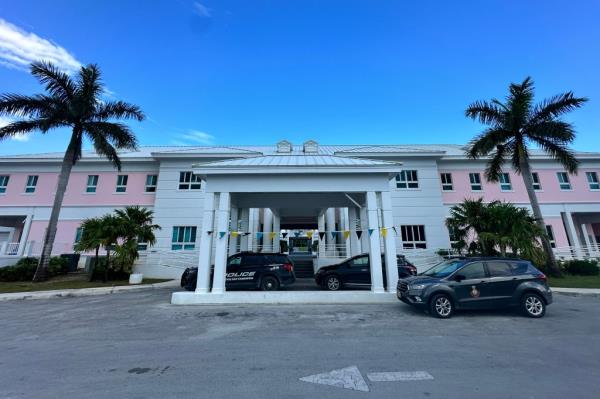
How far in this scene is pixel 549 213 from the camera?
20.8m

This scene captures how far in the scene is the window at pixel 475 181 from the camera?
21.2m

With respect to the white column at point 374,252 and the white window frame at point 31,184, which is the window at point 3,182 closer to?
the white window frame at point 31,184

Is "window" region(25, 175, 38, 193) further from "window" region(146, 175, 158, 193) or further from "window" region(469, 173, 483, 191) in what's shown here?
"window" region(469, 173, 483, 191)

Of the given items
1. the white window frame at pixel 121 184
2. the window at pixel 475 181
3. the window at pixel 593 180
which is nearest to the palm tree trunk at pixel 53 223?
the white window frame at pixel 121 184

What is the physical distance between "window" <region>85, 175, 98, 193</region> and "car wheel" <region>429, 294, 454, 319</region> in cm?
2493

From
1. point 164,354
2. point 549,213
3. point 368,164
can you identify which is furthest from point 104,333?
point 549,213

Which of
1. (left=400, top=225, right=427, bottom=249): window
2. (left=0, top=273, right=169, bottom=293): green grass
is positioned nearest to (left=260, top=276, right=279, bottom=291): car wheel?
(left=0, top=273, right=169, bottom=293): green grass

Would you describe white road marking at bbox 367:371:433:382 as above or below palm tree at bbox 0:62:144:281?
below

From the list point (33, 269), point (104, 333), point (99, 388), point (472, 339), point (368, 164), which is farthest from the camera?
point (33, 269)

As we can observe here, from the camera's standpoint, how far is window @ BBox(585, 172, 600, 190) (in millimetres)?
21438

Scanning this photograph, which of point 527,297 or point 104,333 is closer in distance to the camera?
point 104,333

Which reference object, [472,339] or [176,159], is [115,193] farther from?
[472,339]

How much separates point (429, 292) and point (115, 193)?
76.5ft

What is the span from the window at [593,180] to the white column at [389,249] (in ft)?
78.1
